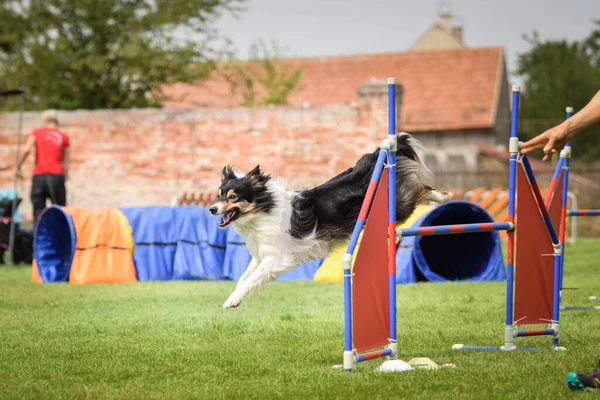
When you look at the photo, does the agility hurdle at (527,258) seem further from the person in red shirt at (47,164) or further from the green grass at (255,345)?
the person in red shirt at (47,164)

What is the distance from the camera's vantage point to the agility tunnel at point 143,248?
34.1 feet

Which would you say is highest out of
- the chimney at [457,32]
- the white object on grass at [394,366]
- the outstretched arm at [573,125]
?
the chimney at [457,32]

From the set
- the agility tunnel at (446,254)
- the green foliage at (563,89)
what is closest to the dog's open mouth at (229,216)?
the agility tunnel at (446,254)

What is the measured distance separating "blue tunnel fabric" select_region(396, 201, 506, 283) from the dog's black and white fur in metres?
3.13

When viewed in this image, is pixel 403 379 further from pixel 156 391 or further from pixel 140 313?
pixel 140 313

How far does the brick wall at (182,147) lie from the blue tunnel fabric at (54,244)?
5.34 metres

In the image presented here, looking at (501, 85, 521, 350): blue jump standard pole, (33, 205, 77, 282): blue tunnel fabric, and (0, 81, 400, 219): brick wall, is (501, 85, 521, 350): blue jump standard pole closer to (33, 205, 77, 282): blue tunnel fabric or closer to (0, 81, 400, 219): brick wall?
(33, 205, 77, 282): blue tunnel fabric

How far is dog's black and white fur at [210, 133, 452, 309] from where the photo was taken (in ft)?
19.4

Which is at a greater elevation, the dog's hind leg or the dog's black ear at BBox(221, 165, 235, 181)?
the dog's black ear at BBox(221, 165, 235, 181)

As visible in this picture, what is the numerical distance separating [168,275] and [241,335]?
4.86 m

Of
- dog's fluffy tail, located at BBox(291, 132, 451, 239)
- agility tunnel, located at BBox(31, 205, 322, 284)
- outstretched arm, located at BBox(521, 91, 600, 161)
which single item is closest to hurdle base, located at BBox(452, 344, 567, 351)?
dog's fluffy tail, located at BBox(291, 132, 451, 239)

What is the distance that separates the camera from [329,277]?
995 cm

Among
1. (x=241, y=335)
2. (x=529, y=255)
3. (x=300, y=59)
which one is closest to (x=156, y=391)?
(x=241, y=335)

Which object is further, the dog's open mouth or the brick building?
the brick building
